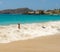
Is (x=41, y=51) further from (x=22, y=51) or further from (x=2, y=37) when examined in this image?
(x=2, y=37)

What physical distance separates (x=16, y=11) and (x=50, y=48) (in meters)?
169

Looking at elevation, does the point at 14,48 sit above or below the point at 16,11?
above

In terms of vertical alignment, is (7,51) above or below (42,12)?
above

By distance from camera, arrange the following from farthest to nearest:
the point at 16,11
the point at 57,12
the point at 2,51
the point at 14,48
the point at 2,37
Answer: the point at 16,11, the point at 57,12, the point at 2,37, the point at 14,48, the point at 2,51

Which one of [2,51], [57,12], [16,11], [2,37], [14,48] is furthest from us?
[16,11]

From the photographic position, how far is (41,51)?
26.5ft

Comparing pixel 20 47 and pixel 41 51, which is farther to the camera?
pixel 20 47

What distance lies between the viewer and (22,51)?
26.4ft

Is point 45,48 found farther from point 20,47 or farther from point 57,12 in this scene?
point 57,12

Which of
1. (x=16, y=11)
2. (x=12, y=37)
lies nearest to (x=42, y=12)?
(x=16, y=11)

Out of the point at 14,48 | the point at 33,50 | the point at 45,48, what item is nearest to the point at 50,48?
the point at 45,48

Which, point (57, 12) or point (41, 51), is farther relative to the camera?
point (57, 12)

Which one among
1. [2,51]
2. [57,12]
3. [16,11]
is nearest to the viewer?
[2,51]

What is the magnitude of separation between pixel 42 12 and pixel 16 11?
28.0 m
